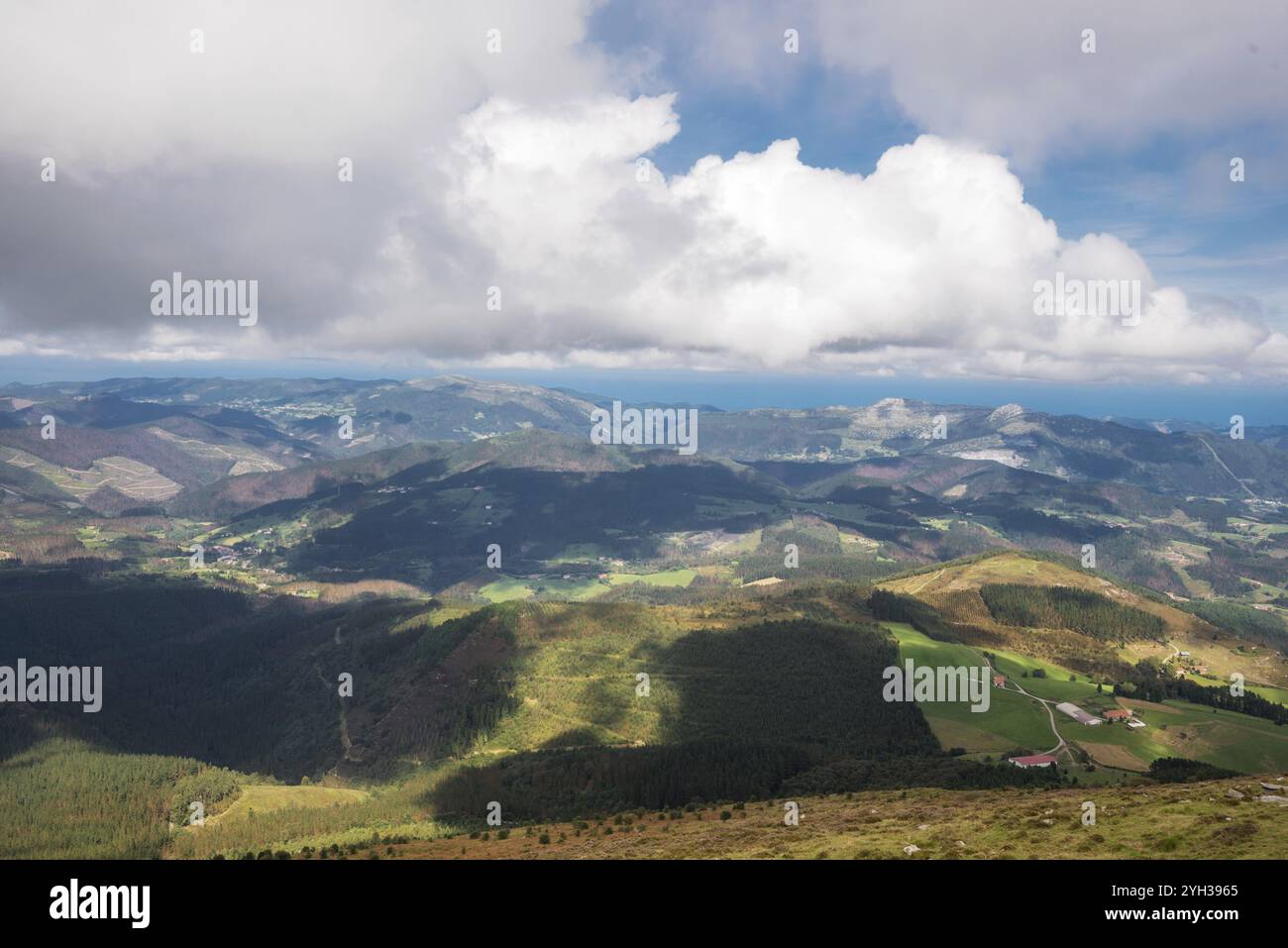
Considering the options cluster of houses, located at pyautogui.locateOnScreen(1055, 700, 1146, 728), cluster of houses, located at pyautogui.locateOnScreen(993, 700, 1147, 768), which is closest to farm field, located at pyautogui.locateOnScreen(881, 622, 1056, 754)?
cluster of houses, located at pyautogui.locateOnScreen(993, 700, 1147, 768)

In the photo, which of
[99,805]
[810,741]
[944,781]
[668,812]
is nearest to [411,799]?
[668,812]

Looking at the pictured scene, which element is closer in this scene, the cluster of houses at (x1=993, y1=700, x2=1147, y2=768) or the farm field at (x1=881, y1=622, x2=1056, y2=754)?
the farm field at (x1=881, y1=622, x2=1056, y2=754)

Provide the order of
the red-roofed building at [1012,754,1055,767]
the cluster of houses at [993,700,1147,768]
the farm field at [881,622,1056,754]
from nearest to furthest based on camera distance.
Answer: the red-roofed building at [1012,754,1055,767] → the farm field at [881,622,1056,754] → the cluster of houses at [993,700,1147,768]

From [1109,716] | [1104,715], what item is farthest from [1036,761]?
[1104,715]

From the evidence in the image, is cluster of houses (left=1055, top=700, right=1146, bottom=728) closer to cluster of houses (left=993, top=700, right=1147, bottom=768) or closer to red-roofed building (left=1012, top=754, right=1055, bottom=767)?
cluster of houses (left=993, top=700, right=1147, bottom=768)

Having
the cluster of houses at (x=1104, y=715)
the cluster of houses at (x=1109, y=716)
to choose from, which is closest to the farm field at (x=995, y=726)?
the cluster of houses at (x=1104, y=715)

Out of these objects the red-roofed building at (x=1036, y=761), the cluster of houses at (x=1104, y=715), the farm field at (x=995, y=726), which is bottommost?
the farm field at (x=995, y=726)

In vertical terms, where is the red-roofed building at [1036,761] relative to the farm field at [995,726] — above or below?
above

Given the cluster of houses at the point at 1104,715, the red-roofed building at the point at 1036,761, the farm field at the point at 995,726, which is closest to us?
the red-roofed building at the point at 1036,761

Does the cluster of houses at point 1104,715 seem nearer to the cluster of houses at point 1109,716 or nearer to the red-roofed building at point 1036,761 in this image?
the cluster of houses at point 1109,716
